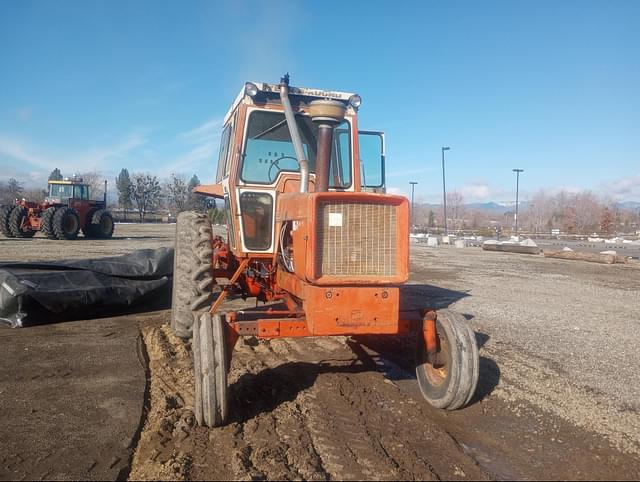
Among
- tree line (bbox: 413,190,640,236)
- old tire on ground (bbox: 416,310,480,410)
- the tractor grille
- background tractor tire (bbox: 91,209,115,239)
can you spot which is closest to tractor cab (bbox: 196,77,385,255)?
the tractor grille

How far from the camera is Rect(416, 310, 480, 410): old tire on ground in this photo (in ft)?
13.8

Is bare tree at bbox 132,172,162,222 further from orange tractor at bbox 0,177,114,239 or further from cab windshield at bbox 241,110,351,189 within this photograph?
cab windshield at bbox 241,110,351,189

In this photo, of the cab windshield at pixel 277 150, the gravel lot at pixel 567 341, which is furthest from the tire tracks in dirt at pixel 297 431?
the cab windshield at pixel 277 150

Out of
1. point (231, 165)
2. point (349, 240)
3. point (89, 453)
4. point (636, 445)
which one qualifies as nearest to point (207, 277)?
point (231, 165)

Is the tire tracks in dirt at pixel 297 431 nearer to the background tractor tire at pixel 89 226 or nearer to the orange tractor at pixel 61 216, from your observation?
the orange tractor at pixel 61 216

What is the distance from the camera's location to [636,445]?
376 centimetres

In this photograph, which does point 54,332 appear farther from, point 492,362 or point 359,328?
point 492,362

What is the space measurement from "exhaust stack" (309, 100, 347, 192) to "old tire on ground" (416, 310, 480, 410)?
5.20 feet

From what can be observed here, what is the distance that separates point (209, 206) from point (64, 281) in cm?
224

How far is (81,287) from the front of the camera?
24.1 ft

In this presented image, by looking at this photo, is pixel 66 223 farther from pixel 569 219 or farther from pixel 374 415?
pixel 569 219

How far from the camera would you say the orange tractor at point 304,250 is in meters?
4.13

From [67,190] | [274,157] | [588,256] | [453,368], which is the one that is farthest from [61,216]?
[453,368]

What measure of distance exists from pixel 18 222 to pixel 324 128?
75.4ft
